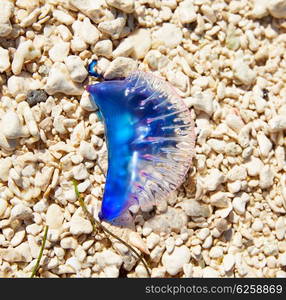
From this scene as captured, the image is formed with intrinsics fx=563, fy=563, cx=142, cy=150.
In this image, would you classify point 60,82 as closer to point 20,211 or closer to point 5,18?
point 5,18

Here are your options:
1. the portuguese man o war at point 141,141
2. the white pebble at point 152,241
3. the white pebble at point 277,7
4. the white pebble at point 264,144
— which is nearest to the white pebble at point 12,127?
the portuguese man o war at point 141,141

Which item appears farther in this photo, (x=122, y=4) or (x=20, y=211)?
(x=122, y=4)

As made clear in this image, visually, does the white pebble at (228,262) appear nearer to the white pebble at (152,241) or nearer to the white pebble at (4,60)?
the white pebble at (152,241)

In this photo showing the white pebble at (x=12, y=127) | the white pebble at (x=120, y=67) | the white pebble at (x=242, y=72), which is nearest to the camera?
the white pebble at (x=12, y=127)

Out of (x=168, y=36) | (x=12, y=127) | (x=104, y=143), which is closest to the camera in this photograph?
(x=12, y=127)

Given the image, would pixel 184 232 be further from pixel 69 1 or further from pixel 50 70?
pixel 69 1

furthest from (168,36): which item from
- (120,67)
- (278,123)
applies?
(278,123)

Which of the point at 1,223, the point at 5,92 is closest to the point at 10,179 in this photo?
the point at 1,223

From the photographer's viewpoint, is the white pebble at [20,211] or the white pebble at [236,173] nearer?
the white pebble at [20,211]
